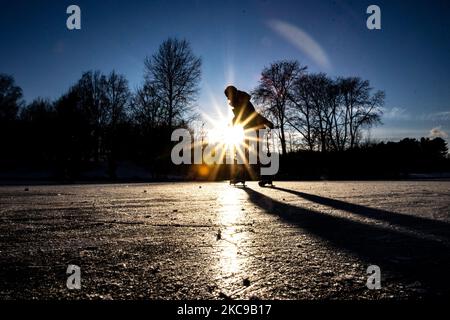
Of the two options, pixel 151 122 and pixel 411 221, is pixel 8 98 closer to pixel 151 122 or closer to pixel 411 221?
pixel 151 122

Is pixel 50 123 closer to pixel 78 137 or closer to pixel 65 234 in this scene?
pixel 78 137

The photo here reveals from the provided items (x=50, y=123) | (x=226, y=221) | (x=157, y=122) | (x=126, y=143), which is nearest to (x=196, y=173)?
Answer: (x=157, y=122)

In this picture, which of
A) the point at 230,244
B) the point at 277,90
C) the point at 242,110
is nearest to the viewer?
the point at 230,244

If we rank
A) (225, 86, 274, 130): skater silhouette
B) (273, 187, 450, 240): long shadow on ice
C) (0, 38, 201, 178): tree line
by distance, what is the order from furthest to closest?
1. (0, 38, 201, 178): tree line
2. (225, 86, 274, 130): skater silhouette
3. (273, 187, 450, 240): long shadow on ice

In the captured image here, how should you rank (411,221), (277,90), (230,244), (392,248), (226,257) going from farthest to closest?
1. (277,90)
2. (411,221)
3. (230,244)
4. (392,248)
5. (226,257)

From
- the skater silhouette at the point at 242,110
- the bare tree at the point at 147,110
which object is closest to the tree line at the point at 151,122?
the bare tree at the point at 147,110

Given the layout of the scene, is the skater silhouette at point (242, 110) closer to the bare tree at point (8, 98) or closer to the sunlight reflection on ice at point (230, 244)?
the sunlight reflection on ice at point (230, 244)

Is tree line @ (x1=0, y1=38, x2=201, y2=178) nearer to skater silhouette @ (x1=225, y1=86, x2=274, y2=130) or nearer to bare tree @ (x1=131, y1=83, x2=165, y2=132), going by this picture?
bare tree @ (x1=131, y1=83, x2=165, y2=132)

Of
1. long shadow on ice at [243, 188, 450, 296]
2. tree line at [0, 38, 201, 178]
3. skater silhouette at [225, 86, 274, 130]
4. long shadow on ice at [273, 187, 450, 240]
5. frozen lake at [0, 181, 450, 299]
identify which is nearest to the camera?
frozen lake at [0, 181, 450, 299]

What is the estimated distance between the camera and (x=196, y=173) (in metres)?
26.1

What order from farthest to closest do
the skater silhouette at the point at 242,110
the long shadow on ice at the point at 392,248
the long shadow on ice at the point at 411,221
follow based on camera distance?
1. the skater silhouette at the point at 242,110
2. the long shadow on ice at the point at 411,221
3. the long shadow on ice at the point at 392,248

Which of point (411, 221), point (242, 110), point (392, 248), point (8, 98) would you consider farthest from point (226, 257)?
point (8, 98)

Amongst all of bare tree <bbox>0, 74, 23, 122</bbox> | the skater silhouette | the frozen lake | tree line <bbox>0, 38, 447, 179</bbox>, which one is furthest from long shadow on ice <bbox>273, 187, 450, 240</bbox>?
bare tree <bbox>0, 74, 23, 122</bbox>
